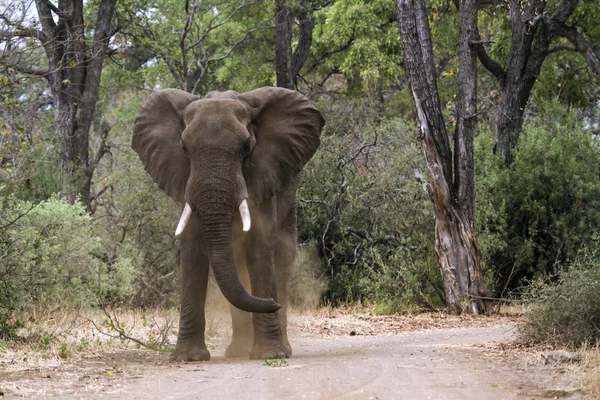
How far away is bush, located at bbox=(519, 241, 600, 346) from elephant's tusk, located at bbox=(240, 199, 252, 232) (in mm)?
3192

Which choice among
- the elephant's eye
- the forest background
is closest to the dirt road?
the elephant's eye

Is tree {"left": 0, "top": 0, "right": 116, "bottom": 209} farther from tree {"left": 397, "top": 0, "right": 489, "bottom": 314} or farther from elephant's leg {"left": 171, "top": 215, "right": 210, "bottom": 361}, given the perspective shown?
elephant's leg {"left": 171, "top": 215, "right": 210, "bottom": 361}

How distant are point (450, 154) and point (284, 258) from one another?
5384mm

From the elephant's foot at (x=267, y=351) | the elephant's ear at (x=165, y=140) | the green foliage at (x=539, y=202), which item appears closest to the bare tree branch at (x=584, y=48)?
the green foliage at (x=539, y=202)

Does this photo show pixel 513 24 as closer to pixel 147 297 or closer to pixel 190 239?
pixel 147 297

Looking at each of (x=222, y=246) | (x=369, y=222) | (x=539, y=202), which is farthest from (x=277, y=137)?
(x=539, y=202)

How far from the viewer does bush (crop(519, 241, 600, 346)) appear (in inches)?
380

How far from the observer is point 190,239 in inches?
401

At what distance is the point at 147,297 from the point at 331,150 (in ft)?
16.1

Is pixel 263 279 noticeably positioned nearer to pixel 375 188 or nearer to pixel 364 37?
pixel 375 188

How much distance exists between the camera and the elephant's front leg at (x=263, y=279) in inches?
406

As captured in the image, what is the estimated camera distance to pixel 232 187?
9.63 m

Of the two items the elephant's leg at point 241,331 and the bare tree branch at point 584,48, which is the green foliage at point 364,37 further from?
the elephant's leg at point 241,331

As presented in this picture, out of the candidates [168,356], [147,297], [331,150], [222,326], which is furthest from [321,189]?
[168,356]
